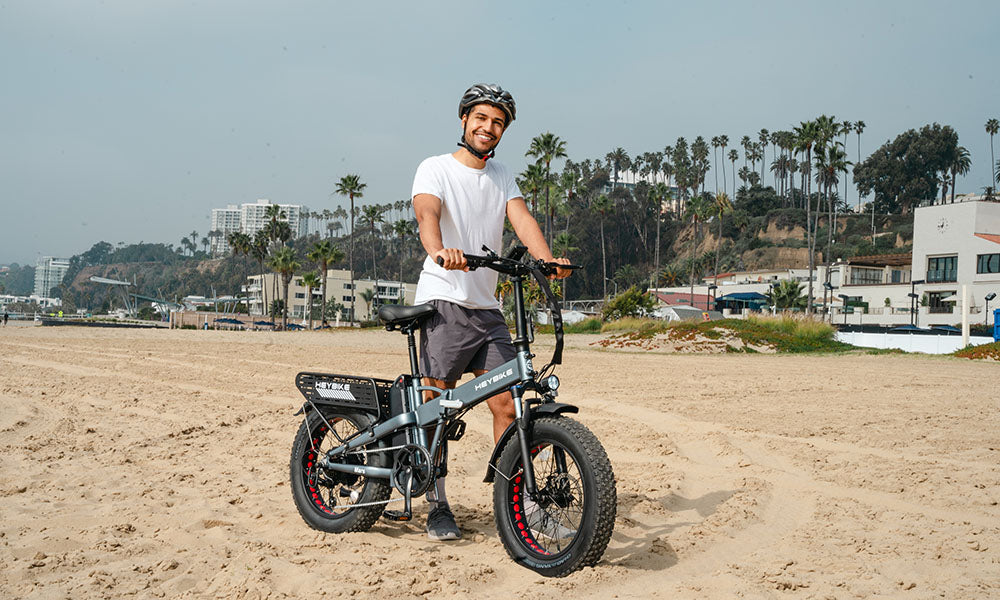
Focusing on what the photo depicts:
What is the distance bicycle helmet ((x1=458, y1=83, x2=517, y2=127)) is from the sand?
230 centimetres

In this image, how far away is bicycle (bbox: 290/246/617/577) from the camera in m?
3.04

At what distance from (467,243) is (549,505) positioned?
1420mm

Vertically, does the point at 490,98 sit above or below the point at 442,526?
above

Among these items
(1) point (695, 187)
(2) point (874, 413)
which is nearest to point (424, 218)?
(2) point (874, 413)

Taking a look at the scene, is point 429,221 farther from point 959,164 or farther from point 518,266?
point 959,164

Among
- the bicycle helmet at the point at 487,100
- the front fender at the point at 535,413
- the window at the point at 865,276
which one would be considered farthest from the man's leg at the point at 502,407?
the window at the point at 865,276

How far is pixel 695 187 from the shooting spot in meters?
133

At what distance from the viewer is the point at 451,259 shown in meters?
3.16

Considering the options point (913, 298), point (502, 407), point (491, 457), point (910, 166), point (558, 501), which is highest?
point (910, 166)

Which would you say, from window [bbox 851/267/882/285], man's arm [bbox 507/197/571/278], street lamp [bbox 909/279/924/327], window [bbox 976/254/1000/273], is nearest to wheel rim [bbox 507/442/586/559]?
man's arm [bbox 507/197/571/278]

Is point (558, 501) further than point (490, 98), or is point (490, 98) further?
point (490, 98)

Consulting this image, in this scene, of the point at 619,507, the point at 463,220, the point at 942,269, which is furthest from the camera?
the point at 942,269

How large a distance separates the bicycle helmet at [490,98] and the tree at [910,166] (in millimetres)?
124746

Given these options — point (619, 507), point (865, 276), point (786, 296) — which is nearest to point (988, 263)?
point (786, 296)
